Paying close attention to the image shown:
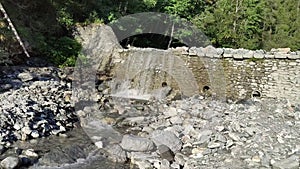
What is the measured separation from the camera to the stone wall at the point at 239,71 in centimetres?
1209

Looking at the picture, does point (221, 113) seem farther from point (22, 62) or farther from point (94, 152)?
point (22, 62)

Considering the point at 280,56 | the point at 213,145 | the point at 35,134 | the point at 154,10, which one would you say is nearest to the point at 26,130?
the point at 35,134

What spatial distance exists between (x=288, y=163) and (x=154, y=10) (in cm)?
1416

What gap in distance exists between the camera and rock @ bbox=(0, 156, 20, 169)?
25.7 ft

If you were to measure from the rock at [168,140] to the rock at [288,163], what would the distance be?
2.41 meters

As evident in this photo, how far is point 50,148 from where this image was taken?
907cm

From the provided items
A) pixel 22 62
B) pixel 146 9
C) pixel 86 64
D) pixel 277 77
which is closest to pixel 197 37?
pixel 146 9

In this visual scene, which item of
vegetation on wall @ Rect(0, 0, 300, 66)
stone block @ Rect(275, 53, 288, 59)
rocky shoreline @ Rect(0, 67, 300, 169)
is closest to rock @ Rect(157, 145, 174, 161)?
rocky shoreline @ Rect(0, 67, 300, 169)

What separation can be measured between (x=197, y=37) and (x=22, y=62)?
8910mm

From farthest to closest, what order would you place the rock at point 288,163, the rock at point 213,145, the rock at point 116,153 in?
the rock at point 213,145
the rock at point 116,153
the rock at point 288,163

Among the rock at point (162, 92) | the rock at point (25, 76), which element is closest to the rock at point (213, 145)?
the rock at point (162, 92)

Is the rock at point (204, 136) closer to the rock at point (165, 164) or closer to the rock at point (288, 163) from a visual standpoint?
the rock at point (165, 164)

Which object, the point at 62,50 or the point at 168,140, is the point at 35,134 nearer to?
the point at 168,140

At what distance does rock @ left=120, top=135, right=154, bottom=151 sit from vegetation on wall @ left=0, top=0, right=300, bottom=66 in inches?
292
